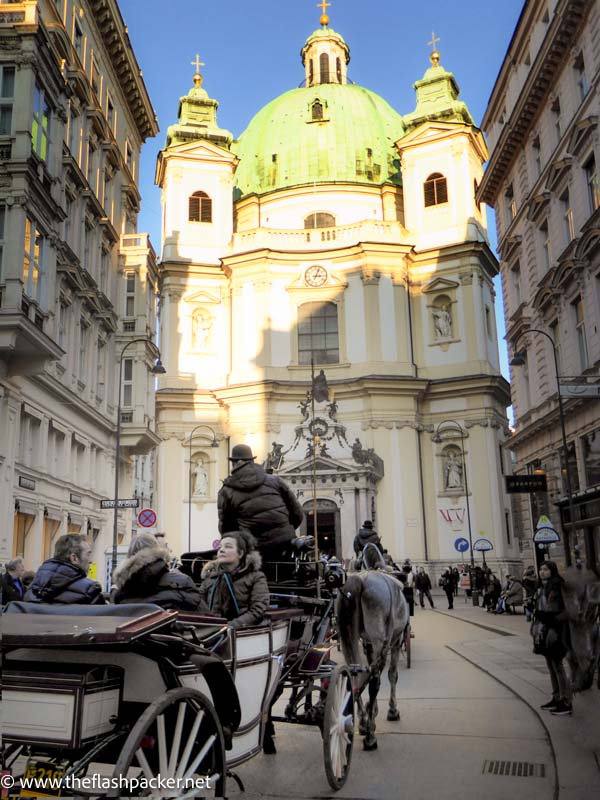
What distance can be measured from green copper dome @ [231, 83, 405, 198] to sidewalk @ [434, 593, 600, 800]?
42.6 meters

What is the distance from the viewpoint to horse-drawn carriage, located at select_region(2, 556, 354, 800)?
3.97 m

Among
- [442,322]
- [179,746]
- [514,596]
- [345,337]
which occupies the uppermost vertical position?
[442,322]

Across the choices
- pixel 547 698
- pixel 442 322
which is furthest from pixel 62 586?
pixel 442 322

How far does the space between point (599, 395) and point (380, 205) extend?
Answer: 3882 centimetres

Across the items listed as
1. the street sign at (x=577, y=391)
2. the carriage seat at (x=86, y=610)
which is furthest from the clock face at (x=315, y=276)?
the carriage seat at (x=86, y=610)

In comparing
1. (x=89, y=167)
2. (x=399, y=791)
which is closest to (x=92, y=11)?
(x=89, y=167)

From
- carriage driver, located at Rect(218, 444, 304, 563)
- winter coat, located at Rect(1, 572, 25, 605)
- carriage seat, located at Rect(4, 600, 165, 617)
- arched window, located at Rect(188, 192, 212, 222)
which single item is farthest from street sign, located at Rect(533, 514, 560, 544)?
arched window, located at Rect(188, 192, 212, 222)

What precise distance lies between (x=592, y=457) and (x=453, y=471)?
2441 cm

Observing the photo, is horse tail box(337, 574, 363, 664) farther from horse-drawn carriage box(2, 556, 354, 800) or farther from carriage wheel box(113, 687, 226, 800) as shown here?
carriage wheel box(113, 687, 226, 800)

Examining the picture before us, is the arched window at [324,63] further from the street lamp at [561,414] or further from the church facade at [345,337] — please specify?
the street lamp at [561,414]

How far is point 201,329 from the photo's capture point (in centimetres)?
5238

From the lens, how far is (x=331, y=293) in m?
51.1

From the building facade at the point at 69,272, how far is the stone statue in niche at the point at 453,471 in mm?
20260

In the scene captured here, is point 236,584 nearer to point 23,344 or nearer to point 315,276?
point 23,344
